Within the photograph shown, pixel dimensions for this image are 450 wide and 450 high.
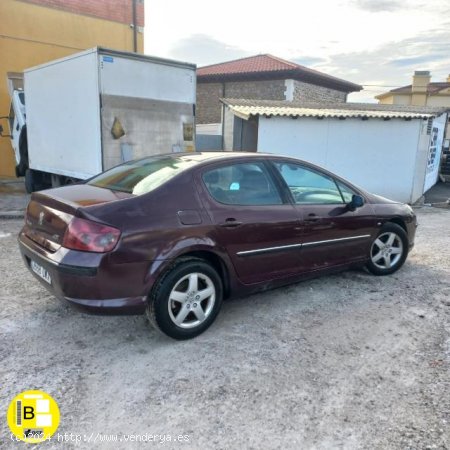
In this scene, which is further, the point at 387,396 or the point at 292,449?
the point at 387,396

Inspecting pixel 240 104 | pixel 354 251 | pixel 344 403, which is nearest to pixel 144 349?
pixel 344 403

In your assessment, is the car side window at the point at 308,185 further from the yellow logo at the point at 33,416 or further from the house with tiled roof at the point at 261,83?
the house with tiled roof at the point at 261,83

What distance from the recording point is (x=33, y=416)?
8.13ft

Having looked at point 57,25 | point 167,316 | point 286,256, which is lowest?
point 167,316

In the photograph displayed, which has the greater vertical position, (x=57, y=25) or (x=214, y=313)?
(x=57, y=25)

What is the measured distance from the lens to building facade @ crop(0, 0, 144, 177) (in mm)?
13930

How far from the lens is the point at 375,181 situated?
11.7 metres

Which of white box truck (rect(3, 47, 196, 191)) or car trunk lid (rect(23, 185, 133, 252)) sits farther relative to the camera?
white box truck (rect(3, 47, 196, 191))

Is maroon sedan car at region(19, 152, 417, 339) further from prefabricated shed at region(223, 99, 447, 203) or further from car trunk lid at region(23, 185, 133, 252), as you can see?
prefabricated shed at region(223, 99, 447, 203)

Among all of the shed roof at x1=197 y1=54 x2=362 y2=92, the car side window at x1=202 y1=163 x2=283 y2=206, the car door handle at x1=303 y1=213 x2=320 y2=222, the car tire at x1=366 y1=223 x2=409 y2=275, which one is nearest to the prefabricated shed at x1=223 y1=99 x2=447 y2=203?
the car tire at x1=366 y1=223 x2=409 y2=275

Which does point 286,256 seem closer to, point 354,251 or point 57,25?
point 354,251

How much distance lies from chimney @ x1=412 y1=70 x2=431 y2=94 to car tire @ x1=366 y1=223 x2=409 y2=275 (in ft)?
96.2

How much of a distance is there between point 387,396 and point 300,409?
607mm

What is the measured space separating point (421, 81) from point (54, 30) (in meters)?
26.5
